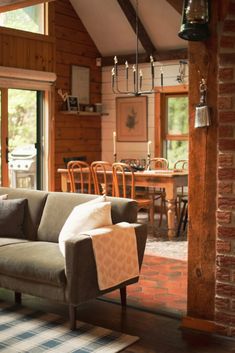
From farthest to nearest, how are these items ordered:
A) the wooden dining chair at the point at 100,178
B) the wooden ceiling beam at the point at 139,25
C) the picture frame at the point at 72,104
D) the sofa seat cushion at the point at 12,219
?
1. the picture frame at the point at 72,104
2. the wooden ceiling beam at the point at 139,25
3. the wooden dining chair at the point at 100,178
4. the sofa seat cushion at the point at 12,219

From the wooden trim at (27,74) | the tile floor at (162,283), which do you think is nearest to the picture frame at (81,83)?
Result: the wooden trim at (27,74)

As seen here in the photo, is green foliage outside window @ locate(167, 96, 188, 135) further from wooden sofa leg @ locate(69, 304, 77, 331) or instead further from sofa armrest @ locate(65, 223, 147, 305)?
wooden sofa leg @ locate(69, 304, 77, 331)

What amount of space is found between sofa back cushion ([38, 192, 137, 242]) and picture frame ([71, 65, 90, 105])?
4.35m

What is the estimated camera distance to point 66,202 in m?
4.11

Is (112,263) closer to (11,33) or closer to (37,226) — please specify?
(37,226)

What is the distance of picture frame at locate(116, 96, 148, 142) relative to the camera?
332 inches

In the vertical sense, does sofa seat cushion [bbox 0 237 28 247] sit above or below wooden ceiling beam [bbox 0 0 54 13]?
below

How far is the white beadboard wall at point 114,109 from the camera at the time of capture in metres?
8.09

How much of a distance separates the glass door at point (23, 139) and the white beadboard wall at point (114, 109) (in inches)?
56.4

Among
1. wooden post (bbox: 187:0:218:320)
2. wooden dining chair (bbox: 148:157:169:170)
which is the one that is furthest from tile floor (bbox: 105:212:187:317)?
wooden dining chair (bbox: 148:157:169:170)

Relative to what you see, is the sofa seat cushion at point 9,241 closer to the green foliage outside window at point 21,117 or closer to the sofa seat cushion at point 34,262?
the sofa seat cushion at point 34,262

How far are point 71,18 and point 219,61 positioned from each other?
5504 millimetres

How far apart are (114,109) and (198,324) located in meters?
5.83

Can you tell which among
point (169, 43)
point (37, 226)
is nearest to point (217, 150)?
point (37, 226)
